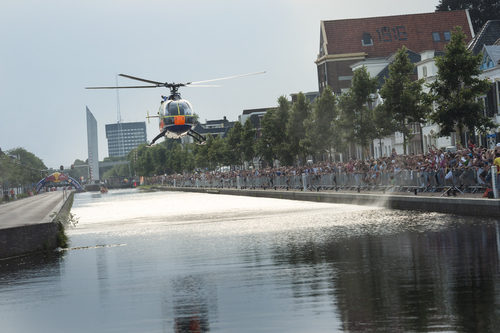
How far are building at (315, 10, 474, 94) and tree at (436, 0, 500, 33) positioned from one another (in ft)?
16.3

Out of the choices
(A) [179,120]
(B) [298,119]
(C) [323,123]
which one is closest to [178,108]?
(A) [179,120]

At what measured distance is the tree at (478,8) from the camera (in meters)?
95.1

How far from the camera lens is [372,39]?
115 meters

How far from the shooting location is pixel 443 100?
1638 inches

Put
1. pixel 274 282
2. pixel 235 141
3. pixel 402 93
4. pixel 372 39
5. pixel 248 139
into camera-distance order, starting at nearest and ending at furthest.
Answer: pixel 274 282 → pixel 402 93 → pixel 248 139 → pixel 372 39 → pixel 235 141

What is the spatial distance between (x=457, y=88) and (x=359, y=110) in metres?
18.8

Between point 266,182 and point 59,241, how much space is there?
42494 mm

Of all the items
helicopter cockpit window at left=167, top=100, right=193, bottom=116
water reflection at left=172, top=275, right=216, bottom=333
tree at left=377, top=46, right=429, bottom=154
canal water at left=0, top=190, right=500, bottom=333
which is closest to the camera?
canal water at left=0, top=190, right=500, bottom=333

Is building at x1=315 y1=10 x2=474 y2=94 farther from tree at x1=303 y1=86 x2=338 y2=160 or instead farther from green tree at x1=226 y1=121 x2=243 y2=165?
tree at x1=303 y1=86 x2=338 y2=160

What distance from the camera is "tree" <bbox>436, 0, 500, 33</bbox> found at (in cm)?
9508

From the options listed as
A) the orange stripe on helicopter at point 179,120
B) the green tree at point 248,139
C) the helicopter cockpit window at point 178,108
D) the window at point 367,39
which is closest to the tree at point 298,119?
the helicopter cockpit window at point 178,108

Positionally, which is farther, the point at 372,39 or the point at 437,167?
the point at 372,39

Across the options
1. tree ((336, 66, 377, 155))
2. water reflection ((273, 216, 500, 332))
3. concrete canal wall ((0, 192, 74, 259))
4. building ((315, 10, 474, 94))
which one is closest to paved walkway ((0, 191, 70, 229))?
concrete canal wall ((0, 192, 74, 259))

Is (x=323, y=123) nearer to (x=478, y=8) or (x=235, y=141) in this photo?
(x=478, y=8)
